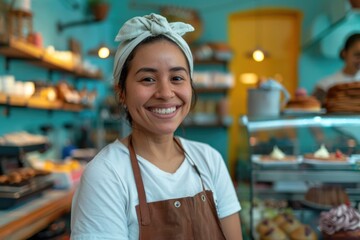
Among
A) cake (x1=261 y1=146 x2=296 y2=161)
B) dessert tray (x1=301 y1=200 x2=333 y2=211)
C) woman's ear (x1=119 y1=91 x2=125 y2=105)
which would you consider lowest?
dessert tray (x1=301 y1=200 x2=333 y2=211)

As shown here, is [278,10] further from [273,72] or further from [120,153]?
[120,153]

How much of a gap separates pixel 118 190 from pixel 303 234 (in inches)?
48.0

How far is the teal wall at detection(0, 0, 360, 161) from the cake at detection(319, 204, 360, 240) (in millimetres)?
2919

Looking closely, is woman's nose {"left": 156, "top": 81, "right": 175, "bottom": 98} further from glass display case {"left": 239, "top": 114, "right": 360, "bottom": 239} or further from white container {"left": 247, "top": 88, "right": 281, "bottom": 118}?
white container {"left": 247, "top": 88, "right": 281, "bottom": 118}

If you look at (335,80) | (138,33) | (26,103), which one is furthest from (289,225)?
(26,103)

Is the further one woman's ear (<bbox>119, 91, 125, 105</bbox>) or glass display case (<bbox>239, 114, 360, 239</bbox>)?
glass display case (<bbox>239, 114, 360, 239</bbox>)

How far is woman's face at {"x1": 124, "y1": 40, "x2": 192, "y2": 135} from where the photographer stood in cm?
127

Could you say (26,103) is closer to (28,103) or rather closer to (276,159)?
(28,103)

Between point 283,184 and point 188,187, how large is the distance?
1374 millimetres

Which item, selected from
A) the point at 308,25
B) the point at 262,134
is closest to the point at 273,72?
the point at 308,25

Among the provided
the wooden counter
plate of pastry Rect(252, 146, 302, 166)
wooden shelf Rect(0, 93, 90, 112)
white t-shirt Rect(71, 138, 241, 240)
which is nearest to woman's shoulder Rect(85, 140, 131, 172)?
white t-shirt Rect(71, 138, 241, 240)

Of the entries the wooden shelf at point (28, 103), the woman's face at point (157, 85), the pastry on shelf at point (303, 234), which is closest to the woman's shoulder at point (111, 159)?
the woman's face at point (157, 85)

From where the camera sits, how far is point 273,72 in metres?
Answer: 7.09

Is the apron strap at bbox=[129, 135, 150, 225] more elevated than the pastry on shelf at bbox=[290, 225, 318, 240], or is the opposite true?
the apron strap at bbox=[129, 135, 150, 225]
